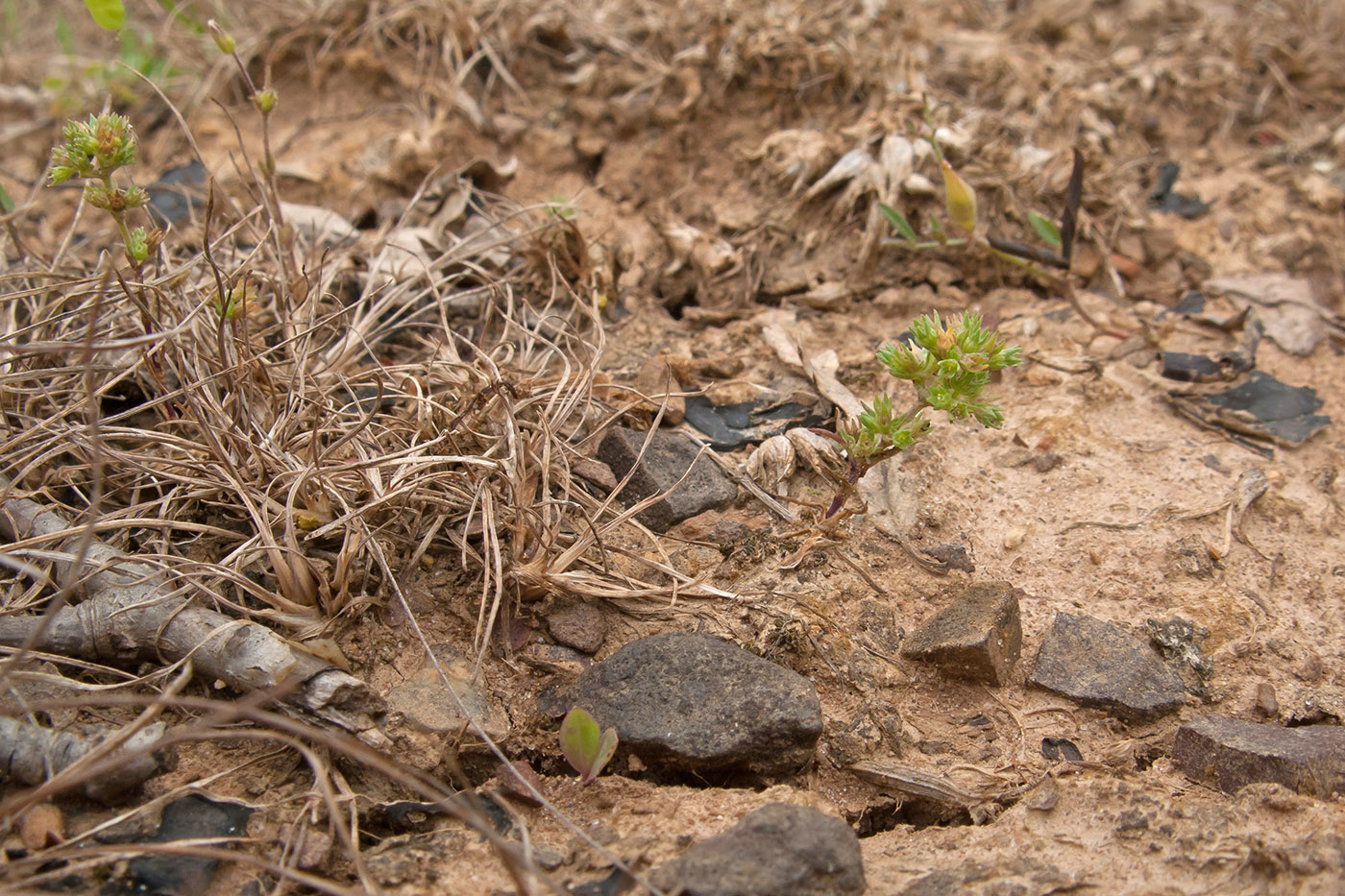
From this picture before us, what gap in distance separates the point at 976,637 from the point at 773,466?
2.04ft

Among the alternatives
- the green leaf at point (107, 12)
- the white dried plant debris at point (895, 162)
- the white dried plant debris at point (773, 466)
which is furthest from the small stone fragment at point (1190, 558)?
the green leaf at point (107, 12)

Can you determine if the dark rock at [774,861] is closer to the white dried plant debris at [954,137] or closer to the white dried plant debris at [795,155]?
the white dried plant debris at [795,155]

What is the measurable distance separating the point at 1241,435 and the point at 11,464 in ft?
9.36

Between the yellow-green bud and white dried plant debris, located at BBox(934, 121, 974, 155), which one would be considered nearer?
the yellow-green bud

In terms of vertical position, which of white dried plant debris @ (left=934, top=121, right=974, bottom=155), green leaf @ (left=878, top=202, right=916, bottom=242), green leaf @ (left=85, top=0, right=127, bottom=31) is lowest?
green leaf @ (left=878, top=202, right=916, bottom=242)

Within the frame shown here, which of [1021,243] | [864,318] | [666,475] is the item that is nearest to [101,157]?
[666,475]

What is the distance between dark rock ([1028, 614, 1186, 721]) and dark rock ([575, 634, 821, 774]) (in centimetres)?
53

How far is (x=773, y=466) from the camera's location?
6.89 feet

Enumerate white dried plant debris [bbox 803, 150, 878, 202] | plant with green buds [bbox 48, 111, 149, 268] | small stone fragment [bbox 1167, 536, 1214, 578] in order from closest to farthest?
plant with green buds [bbox 48, 111, 149, 268], small stone fragment [bbox 1167, 536, 1214, 578], white dried plant debris [bbox 803, 150, 878, 202]

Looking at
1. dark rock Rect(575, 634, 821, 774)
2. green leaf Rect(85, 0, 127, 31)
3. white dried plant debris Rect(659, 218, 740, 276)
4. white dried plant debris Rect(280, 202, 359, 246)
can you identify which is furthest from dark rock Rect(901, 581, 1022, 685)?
green leaf Rect(85, 0, 127, 31)

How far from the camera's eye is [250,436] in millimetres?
1821

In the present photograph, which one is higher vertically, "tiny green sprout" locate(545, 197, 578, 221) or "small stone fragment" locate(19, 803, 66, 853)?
"tiny green sprout" locate(545, 197, 578, 221)

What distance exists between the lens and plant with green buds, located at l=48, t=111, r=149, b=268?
168 centimetres

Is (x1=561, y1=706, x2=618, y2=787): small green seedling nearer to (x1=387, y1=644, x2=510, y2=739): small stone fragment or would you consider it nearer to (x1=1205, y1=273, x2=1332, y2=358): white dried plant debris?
(x1=387, y1=644, x2=510, y2=739): small stone fragment
